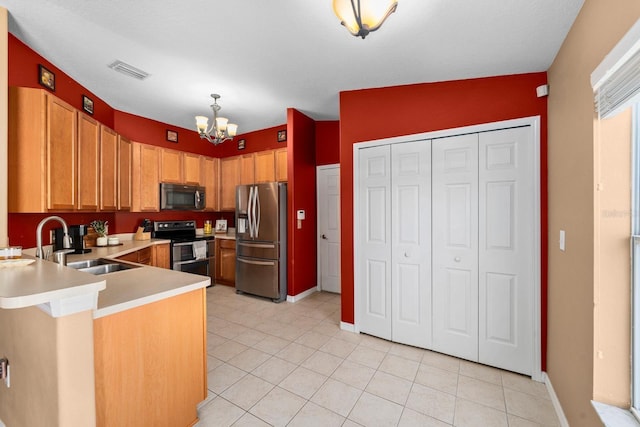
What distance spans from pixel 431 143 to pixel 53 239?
3.78 m

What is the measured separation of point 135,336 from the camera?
53.1 inches

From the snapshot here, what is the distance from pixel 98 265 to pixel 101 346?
1554 mm

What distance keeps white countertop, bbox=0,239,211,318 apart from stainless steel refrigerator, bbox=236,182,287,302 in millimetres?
1996

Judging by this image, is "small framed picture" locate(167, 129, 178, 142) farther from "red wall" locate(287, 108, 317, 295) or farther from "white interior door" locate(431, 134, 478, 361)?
"white interior door" locate(431, 134, 478, 361)

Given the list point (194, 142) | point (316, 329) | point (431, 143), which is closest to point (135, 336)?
point (316, 329)

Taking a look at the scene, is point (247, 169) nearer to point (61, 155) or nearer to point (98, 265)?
point (61, 155)

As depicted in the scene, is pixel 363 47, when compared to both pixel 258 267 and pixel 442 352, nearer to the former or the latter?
pixel 442 352

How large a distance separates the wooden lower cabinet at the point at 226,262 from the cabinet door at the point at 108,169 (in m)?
1.66

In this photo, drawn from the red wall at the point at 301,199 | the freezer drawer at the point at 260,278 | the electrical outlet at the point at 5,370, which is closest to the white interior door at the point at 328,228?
the red wall at the point at 301,199

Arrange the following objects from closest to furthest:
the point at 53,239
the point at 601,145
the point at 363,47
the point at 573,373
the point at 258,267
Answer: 1. the point at 601,145
2. the point at 573,373
3. the point at 363,47
4. the point at 53,239
5. the point at 258,267

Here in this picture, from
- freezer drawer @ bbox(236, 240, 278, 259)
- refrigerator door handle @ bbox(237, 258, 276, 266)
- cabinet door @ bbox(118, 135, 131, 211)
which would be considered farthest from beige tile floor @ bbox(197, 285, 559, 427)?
cabinet door @ bbox(118, 135, 131, 211)

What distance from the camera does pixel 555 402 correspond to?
5.86ft

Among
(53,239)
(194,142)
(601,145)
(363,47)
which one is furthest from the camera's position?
(194,142)

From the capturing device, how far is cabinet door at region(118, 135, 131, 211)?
3383 millimetres
